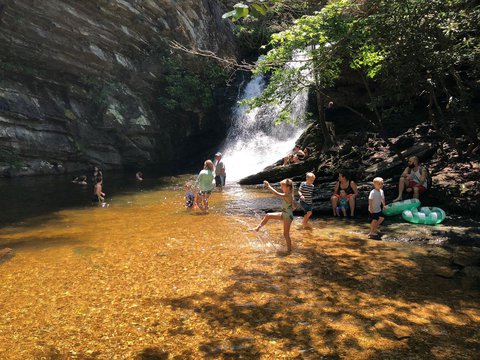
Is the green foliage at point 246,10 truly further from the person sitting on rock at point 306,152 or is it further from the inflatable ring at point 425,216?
the person sitting on rock at point 306,152

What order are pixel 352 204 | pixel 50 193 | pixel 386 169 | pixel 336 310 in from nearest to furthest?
pixel 336 310 → pixel 352 204 → pixel 386 169 → pixel 50 193

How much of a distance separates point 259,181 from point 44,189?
1265 centimetres

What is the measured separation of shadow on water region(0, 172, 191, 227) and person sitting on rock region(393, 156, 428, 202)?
12776 millimetres

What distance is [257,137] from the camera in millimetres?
28219

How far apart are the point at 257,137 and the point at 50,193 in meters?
15.6

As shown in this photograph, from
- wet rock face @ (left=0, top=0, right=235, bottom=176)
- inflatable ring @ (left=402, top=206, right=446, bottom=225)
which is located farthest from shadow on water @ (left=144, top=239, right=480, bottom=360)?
wet rock face @ (left=0, top=0, right=235, bottom=176)

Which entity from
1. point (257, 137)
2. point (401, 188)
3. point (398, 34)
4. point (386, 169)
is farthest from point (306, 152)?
point (398, 34)

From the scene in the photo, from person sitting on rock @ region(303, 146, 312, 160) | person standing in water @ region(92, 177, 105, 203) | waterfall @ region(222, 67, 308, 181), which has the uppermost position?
waterfall @ region(222, 67, 308, 181)

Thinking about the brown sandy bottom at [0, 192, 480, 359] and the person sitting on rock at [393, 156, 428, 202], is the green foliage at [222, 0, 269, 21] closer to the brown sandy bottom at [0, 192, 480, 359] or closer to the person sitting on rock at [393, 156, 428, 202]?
the brown sandy bottom at [0, 192, 480, 359]

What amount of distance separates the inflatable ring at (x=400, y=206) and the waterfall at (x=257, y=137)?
44.1 ft

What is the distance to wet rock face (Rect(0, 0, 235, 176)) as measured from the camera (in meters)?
23.5

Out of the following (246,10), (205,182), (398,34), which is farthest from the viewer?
(205,182)

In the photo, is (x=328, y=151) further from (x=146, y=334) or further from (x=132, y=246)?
(x=146, y=334)

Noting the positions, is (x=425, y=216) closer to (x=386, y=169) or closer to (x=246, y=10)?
(x=386, y=169)
